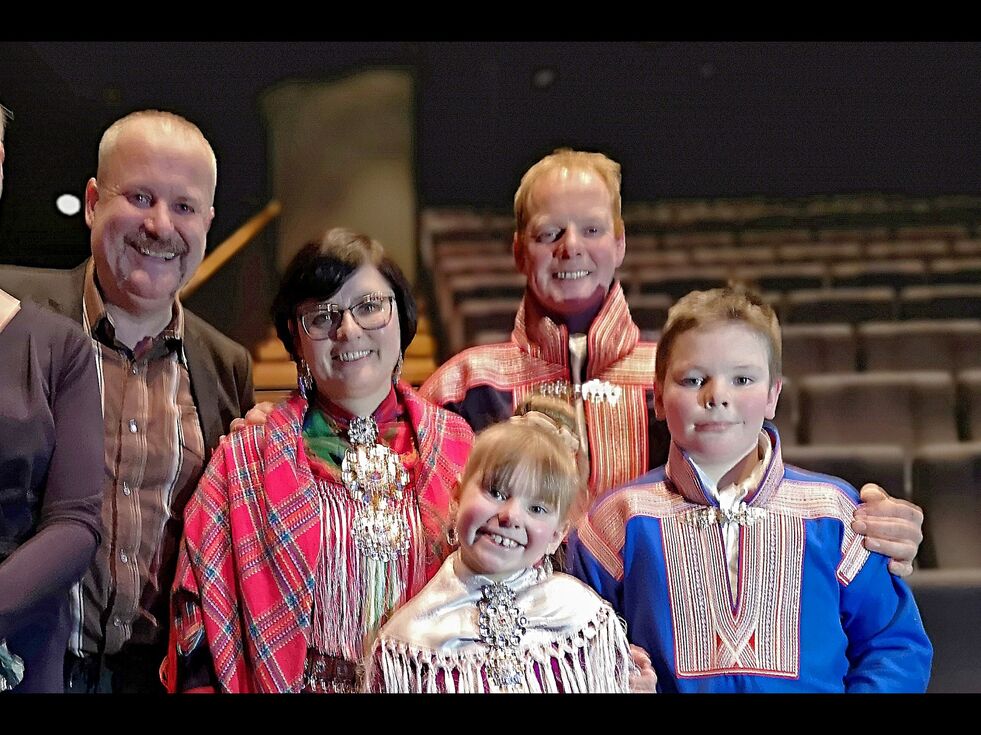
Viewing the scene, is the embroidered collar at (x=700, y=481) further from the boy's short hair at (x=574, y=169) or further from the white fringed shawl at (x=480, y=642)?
the boy's short hair at (x=574, y=169)

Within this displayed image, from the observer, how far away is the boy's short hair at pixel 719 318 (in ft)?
7.18

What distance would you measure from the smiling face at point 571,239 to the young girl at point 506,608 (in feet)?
1.15

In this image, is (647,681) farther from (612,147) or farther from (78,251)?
(78,251)

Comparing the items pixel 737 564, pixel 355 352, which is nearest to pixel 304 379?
pixel 355 352

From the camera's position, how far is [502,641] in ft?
6.77

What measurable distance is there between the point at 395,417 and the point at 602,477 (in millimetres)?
418

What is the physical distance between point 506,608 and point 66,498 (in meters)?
0.84

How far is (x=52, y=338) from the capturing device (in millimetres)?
2227

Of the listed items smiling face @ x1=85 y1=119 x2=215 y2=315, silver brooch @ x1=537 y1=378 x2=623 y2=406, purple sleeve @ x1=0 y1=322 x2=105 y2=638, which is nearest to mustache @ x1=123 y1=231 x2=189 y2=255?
smiling face @ x1=85 y1=119 x2=215 y2=315

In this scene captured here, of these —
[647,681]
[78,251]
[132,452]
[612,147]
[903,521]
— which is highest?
[612,147]

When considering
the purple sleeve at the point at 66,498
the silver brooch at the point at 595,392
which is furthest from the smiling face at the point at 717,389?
the purple sleeve at the point at 66,498

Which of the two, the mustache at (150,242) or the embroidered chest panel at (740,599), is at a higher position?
the mustache at (150,242)

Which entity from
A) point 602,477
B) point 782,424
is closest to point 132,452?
point 602,477

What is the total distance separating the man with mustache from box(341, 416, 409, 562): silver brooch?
33cm
